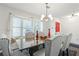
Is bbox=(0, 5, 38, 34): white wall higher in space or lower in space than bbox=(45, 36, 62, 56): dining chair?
higher

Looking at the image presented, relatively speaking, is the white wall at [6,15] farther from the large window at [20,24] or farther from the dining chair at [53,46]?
the dining chair at [53,46]

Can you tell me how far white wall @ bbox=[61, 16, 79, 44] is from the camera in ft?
3.54

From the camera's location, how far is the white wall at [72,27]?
1.08m

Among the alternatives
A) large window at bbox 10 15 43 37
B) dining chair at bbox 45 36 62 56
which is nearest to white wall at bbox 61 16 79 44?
dining chair at bbox 45 36 62 56

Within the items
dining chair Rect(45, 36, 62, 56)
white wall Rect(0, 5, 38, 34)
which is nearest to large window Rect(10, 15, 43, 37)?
white wall Rect(0, 5, 38, 34)

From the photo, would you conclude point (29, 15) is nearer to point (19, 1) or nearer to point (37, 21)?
point (37, 21)

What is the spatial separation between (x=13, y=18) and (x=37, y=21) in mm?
277

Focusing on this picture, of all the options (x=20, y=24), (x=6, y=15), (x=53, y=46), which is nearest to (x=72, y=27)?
(x=53, y=46)

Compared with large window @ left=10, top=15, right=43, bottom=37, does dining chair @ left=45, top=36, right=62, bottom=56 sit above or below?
below

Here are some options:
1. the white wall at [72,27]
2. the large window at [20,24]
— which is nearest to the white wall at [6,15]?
the large window at [20,24]

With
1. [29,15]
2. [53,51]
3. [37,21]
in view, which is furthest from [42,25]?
[53,51]

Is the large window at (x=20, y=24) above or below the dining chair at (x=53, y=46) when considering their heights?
above

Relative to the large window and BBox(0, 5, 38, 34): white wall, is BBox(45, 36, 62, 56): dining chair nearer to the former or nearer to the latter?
the large window

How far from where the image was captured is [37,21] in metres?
1.16
